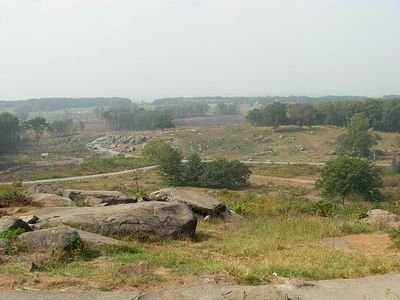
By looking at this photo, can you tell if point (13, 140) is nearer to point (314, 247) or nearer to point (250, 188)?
point (250, 188)

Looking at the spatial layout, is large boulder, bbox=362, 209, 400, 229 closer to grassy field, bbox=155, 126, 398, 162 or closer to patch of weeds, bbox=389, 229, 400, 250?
patch of weeds, bbox=389, 229, 400, 250

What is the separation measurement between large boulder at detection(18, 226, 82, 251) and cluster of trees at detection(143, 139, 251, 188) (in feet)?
189

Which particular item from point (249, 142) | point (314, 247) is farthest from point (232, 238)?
point (249, 142)

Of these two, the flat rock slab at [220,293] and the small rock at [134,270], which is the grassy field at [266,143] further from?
the flat rock slab at [220,293]

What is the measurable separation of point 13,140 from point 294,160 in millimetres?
74346

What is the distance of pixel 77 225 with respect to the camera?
13.4m

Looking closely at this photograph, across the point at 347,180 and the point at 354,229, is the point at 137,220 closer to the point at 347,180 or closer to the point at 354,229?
the point at 354,229

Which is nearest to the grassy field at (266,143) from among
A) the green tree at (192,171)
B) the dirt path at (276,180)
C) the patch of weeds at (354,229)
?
the dirt path at (276,180)

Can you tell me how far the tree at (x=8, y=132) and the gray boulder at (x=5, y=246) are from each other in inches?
4466

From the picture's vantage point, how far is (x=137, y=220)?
13617 millimetres

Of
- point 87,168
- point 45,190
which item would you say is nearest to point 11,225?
point 45,190

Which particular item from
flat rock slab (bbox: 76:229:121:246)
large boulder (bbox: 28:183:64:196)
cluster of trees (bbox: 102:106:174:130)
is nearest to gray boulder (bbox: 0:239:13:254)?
flat rock slab (bbox: 76:229:121:246)

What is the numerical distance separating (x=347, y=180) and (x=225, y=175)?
72.6 feet

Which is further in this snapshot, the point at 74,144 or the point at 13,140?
the point at 74,144
